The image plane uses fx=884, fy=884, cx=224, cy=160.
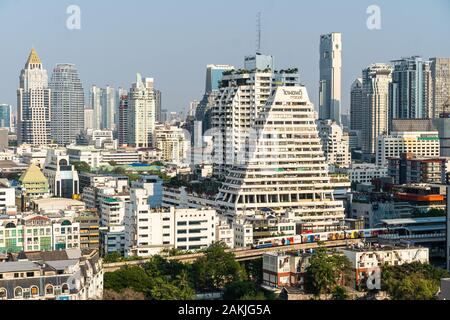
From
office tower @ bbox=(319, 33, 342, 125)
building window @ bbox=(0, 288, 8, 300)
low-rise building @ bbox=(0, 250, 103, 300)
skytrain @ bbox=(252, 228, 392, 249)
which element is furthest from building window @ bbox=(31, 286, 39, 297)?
office tower @ bbox=(319, 33, 342, 125)

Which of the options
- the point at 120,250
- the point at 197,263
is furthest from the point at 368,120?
the point at 197,263

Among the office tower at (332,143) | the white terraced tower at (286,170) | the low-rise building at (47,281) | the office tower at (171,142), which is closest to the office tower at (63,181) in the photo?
the white terraced tower at (286,170)

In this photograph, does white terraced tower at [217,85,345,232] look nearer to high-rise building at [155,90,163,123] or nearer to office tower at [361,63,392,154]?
office tower at [361,63,392,154]

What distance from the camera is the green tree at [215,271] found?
7227 mm

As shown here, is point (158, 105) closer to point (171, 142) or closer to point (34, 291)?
point (171, 142)

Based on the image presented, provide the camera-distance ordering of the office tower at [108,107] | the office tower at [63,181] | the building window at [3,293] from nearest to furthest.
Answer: the building window at [3,293], the office tower at [63,181], the office tower at [108,107]

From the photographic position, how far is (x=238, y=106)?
1257 cm

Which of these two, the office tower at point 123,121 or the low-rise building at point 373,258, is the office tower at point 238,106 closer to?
the low-rise building at point 373,258

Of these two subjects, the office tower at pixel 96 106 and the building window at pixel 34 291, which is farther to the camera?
the office tower at pixel 96 106

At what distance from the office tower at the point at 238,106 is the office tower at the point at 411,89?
1071 centimetres

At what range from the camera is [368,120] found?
25.0 metres

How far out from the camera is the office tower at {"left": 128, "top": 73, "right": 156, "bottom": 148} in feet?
82.4

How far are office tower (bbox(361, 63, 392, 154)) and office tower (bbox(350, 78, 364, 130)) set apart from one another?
16 centimetres
